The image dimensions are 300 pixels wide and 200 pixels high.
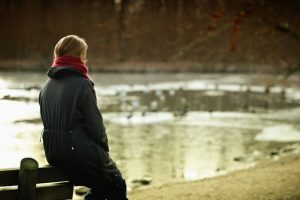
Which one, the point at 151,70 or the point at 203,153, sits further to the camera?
the point at 151,70

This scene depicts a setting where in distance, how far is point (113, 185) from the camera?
355 centimetres

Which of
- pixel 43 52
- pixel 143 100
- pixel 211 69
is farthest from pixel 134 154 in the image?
pixel 211 69

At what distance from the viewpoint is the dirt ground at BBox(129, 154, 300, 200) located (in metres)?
6.88

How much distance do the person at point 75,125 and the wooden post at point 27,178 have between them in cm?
20

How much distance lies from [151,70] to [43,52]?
1432 centimetres

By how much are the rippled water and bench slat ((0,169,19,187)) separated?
687 centimetres

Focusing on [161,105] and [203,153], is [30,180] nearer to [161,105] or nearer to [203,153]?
[203,153]

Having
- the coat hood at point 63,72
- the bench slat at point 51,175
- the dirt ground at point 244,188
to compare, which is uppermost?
the coat hood at point 63,72

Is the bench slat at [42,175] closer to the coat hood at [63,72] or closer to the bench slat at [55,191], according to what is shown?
the bench slat at [55,191]

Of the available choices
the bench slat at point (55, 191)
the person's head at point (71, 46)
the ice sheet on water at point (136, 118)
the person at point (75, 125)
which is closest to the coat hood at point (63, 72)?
the person at point (75, 125)

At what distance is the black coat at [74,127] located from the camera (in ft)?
11.1

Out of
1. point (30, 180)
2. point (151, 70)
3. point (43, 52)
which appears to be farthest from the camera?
point (151, 70)

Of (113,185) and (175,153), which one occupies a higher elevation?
(113,185)

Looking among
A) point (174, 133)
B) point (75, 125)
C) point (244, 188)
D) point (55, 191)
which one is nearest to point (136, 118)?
point (174, 133)
